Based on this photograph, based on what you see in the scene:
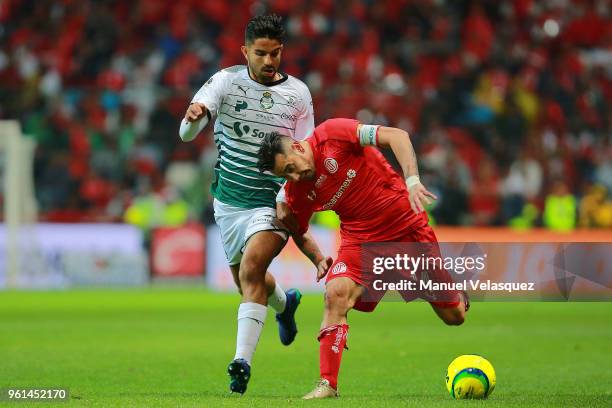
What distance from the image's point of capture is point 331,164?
685 cm

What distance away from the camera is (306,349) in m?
10.8

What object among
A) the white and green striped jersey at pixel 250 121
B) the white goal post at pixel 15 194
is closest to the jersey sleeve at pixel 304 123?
the white and green striped jersey at pixel 250 121

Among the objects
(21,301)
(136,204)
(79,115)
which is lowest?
(21,301)

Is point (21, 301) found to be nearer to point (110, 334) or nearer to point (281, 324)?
point (110, 334)

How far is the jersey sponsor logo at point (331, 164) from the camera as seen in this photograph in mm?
6840

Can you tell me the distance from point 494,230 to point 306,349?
9486 mm

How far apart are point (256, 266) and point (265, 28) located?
151 cm

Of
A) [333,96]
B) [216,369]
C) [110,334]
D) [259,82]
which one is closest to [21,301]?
[110,334]

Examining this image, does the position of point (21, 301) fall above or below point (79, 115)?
below

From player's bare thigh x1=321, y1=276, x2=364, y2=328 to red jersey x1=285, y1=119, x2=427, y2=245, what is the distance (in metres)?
0.32

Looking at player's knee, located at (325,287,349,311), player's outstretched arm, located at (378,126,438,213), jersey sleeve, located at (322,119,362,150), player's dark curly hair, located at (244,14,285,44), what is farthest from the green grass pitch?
player's dark curly hair, located at (244,14,285,44)

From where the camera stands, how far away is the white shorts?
7.59 m

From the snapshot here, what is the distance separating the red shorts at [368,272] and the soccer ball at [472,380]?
1.71 ft

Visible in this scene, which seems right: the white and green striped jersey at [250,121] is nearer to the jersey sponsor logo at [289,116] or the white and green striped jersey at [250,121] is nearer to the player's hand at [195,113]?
the jersey sponsor logo at [289,116]
